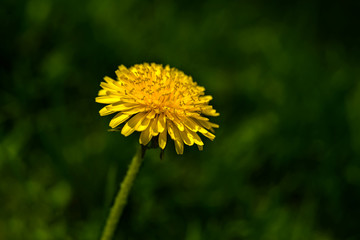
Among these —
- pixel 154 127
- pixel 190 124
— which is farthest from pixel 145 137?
pixel 190 124

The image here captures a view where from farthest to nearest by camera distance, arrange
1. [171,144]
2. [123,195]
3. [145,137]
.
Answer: [171,144] → [123,195] → [145,137]

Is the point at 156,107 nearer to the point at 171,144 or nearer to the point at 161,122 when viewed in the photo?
the point at 161,122

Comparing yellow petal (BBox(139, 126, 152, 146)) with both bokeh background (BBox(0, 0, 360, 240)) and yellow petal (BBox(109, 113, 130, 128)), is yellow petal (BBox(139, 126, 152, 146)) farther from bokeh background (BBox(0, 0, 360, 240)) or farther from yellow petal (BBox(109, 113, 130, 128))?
bokeh background (BBox(0, 0, 360, 240))

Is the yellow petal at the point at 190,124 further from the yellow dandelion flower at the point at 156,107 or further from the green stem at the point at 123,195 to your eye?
the green stem at the point at 123,195

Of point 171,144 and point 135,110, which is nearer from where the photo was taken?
point 135,110

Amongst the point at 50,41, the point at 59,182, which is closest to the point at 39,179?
the point at 59,182

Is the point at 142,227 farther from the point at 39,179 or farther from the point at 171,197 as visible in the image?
the point at 39,179
